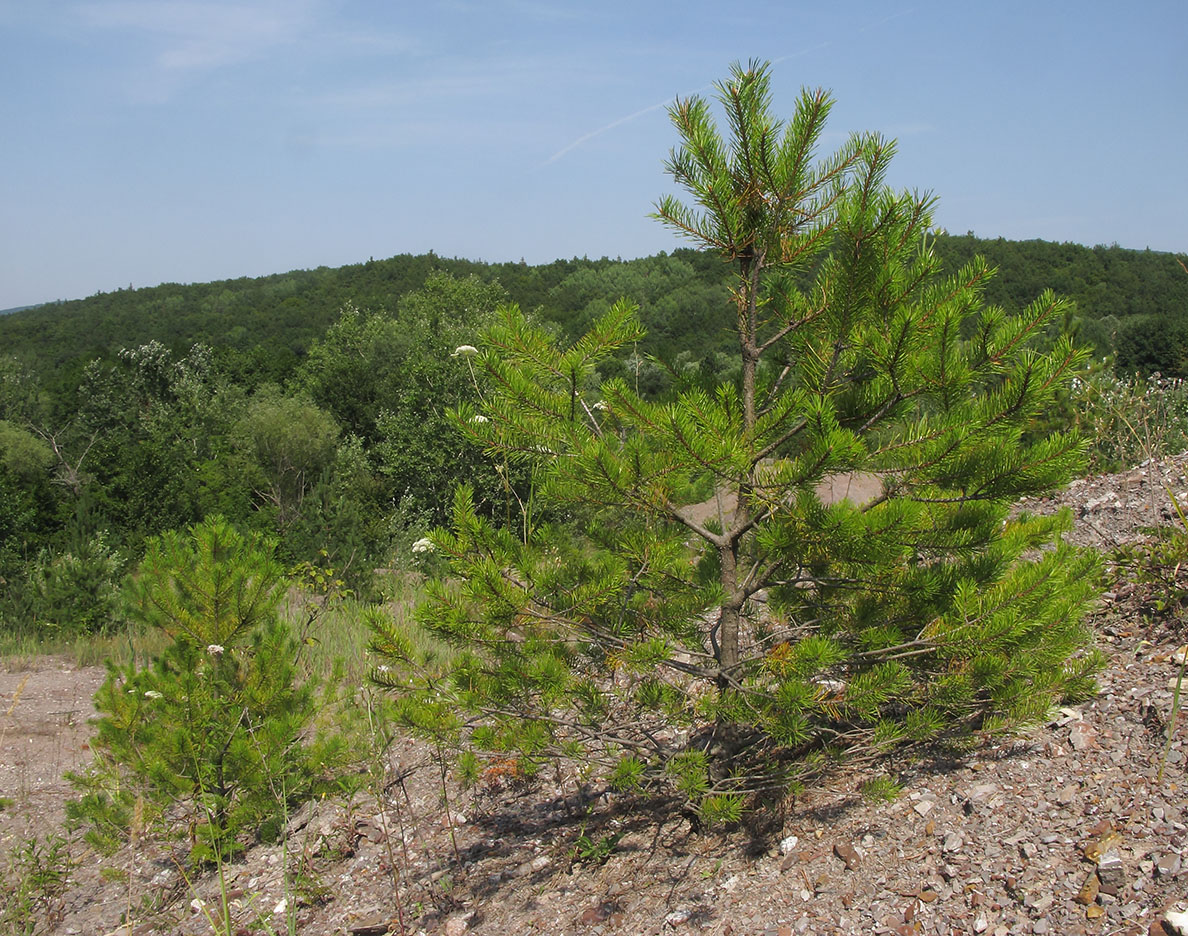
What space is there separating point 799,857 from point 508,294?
4253cm

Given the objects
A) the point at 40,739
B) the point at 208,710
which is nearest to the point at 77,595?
the point at 40,739

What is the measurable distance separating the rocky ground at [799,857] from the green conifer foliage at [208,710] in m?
0.27

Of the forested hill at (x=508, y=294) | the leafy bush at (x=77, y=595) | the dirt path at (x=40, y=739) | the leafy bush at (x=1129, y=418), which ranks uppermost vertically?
the forested hill at (x=508, y=294)

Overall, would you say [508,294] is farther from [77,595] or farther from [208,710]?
[208,710]

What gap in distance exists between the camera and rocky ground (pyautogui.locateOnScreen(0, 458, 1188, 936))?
213 centimetres

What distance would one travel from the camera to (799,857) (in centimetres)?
255

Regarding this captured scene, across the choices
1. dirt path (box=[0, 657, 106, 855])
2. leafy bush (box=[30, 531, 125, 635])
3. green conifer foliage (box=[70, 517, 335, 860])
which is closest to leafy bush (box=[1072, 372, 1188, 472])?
green conifer foliage (box=[70, 517, 335, 860])

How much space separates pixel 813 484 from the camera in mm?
2229

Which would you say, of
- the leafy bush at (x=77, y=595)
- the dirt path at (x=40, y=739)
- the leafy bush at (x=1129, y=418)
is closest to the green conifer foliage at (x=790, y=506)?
the dirt path at (x=40, y=739)

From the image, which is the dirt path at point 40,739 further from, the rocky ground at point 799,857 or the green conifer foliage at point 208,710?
the green conifer foliage at point 208,710

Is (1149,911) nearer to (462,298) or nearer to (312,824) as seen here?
(312,824)

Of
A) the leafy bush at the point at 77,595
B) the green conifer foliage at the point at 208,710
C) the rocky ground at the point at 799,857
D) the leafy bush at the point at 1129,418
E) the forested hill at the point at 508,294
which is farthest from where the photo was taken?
the forested hill at the point at 508,294

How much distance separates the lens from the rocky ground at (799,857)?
213 cm

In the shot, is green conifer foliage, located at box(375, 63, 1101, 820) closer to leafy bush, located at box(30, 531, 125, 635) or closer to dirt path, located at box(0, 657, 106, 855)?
dirt path, located at box(0, 657, 106, 855)
